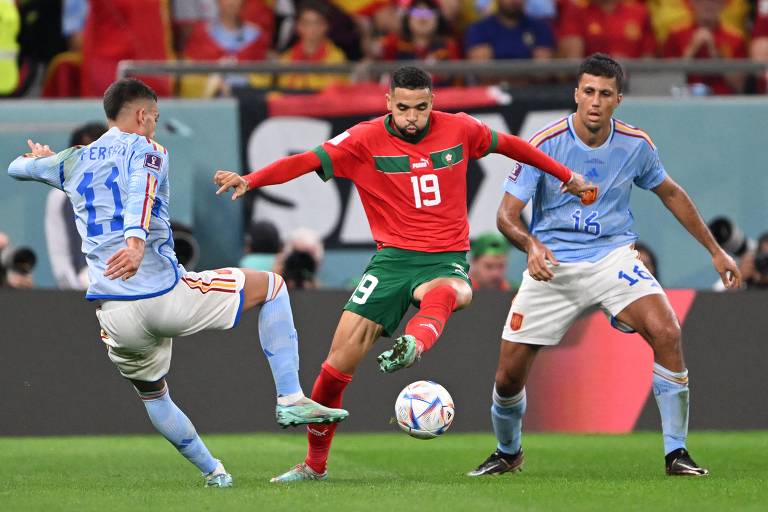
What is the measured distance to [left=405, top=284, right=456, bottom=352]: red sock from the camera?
7.74 metres

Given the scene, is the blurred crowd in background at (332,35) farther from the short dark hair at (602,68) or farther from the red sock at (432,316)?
the red sock at (432,316)

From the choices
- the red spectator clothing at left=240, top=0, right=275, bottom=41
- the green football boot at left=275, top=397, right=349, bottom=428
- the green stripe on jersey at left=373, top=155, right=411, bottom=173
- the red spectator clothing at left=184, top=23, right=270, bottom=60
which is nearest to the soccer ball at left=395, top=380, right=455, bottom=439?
the green football boot at left=275, top=397, right=349, bottom=428

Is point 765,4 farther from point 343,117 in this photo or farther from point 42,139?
point 42,139

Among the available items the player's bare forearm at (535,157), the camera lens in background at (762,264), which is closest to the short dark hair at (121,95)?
the player's bare forearm at (535,157)

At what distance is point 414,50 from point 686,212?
6.32 meters

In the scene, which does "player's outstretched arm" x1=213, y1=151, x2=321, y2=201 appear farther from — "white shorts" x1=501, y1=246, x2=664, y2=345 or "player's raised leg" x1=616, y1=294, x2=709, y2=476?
"player's raised leg" x1=616, y1=294, x2=709, y2=476

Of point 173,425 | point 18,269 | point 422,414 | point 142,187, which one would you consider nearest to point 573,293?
point 422,414

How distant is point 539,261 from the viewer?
838 centimetres

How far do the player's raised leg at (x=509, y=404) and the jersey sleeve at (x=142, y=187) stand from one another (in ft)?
8.43

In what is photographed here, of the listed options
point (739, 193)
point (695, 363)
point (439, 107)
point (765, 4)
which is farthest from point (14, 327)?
point (765, 4)

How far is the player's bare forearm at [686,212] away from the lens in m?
8.88

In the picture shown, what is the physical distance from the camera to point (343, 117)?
13820mm

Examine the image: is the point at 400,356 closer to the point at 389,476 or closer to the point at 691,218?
the point at 389,476

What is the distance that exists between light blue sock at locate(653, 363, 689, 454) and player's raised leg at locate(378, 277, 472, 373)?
1372 mm
